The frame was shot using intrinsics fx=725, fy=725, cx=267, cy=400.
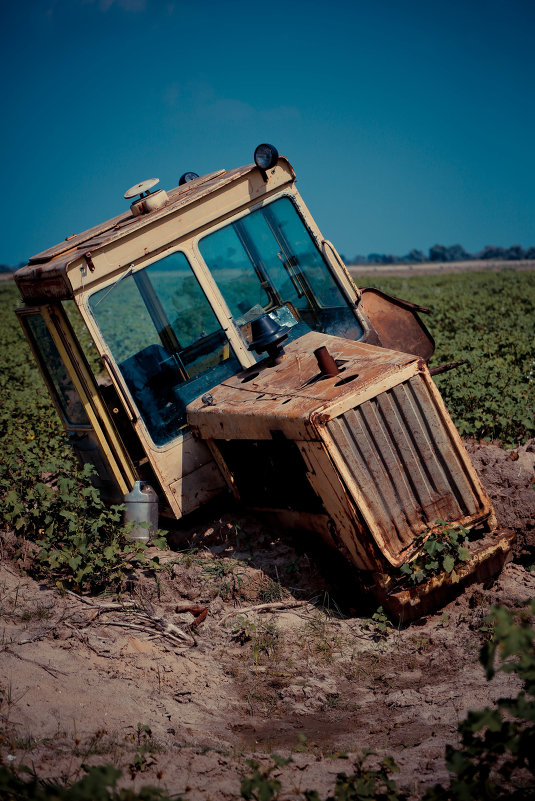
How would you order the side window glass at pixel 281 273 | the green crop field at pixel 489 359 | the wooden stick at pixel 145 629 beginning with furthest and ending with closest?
the green crop field at pixel 489 359, the side window glass at pixel 281 273, the wooden stick at pixel 145 629

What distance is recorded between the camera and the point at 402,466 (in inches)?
163

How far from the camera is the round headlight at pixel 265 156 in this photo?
527cm

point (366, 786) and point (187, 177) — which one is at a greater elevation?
point (187, 177)

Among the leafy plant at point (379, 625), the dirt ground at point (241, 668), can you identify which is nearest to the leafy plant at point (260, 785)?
the dirt ground at point (241, 668)

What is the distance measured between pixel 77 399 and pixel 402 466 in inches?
115

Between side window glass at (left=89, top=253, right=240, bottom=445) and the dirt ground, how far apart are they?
3.22 feet

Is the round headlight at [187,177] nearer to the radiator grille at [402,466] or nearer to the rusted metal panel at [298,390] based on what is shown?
the rusted metal panel at [298,390]

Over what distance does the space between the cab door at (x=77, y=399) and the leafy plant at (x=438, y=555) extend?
2.38m

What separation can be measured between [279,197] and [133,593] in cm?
308

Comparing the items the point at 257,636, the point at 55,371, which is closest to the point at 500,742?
the point at 257,636

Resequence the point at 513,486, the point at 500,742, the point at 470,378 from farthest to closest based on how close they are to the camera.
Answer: the point at 470,378, the point at 513,486, the point at 500,742

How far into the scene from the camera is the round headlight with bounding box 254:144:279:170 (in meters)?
5.27

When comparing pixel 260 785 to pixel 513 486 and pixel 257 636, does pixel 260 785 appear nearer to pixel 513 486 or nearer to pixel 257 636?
pixel 257 636

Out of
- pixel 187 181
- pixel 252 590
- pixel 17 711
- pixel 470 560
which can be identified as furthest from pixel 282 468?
pixel 187 181
